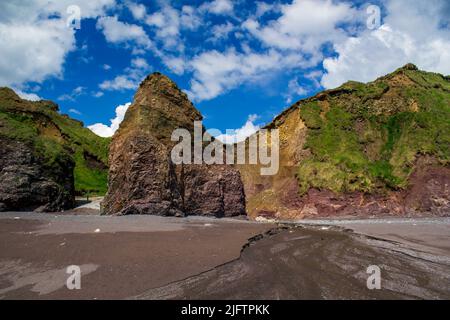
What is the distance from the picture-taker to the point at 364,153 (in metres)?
54.4

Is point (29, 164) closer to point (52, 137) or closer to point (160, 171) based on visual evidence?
point (160, 171)

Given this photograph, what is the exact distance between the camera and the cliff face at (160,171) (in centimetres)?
2708

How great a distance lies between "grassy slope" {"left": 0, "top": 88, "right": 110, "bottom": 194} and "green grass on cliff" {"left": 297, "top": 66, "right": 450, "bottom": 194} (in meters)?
35.7

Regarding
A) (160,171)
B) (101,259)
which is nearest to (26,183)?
(160,171)

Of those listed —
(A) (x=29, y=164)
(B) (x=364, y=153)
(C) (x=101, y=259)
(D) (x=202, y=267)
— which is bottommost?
(D) (x=202, y=267)

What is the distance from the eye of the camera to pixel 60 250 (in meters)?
10.4

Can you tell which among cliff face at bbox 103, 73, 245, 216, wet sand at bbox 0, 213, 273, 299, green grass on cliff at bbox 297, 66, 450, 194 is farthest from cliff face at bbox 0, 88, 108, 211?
green grass on cliff at bbox 297, 66, 450, 194

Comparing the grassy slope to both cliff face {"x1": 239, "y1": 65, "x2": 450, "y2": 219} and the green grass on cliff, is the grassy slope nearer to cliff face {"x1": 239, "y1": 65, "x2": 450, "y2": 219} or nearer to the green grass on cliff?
cliff face {"x1": 239, "y1": 65, "x2": 450, "y2": 219}

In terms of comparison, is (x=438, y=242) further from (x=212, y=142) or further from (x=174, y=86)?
(x=174, y=86)

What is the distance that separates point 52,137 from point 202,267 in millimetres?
42109

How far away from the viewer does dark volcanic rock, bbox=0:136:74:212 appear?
2622 cm

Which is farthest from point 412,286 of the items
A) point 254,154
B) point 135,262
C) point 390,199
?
point 254,154

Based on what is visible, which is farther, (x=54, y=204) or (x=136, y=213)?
(x=54, y=204)

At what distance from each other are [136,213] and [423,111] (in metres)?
52.2
